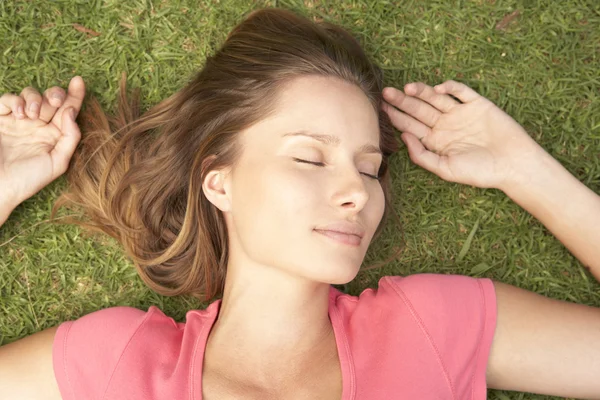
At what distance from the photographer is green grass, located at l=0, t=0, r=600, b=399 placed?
390 cm

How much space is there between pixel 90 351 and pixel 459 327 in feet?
6.26

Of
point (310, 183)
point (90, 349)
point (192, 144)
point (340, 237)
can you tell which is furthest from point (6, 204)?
point (340, 237)

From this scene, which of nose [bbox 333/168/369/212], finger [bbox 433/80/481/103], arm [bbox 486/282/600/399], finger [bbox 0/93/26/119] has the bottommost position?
arm [bbox 486/282/600/399]

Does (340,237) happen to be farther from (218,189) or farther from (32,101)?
(32,101)

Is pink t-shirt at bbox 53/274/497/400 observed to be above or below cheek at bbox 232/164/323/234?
below

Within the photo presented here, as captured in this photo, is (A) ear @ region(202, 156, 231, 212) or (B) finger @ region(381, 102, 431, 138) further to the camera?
(B) finger @ region(381, 102, 431, 138)

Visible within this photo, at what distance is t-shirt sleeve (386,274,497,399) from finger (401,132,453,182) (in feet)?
2.47

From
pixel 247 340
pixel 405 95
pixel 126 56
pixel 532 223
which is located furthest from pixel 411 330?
pixel 126 56

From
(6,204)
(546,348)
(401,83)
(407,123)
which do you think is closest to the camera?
(546,348)

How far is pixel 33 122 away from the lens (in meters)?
3.74

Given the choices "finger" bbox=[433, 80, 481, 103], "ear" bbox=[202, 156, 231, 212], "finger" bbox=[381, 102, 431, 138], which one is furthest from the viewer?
"finger" bbox=[381, 102, 431, 138]

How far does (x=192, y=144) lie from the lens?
11.5 feet

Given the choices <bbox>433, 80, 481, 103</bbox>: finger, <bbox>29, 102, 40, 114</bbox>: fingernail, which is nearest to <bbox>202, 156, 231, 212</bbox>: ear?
<bbox>29, 102, 40, 114</bbox>: fingernail

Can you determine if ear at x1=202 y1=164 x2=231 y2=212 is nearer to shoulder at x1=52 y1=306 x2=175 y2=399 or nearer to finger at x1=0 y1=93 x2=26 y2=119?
shoulder at x1=52 y1=306 x2=175 y2=399
